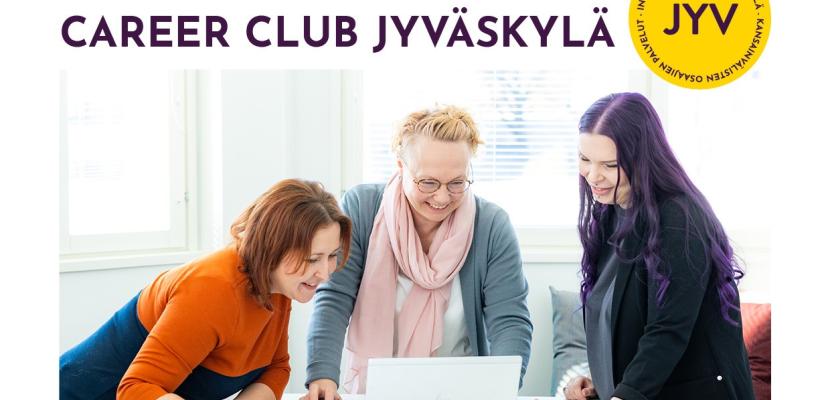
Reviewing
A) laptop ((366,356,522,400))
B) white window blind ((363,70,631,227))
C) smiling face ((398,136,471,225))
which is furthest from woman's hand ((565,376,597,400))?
white window blind ((363,70,631,227))

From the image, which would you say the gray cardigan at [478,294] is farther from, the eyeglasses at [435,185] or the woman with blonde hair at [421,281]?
the eyeglasses at [435,185]

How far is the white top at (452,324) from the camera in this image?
1.91 m

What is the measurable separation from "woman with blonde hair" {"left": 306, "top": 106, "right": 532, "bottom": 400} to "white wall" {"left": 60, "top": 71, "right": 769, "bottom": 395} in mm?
1023

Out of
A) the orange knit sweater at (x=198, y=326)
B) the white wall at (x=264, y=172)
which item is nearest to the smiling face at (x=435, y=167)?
the orange knit sweater at (x=198, y=326)

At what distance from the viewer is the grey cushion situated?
112 inches

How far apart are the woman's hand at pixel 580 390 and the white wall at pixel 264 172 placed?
49.6 inches

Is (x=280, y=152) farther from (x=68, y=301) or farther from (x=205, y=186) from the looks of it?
(x=68, y=301)

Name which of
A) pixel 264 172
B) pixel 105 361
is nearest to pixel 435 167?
pixel 105 361

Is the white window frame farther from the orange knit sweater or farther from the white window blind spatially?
the orange knit sweater

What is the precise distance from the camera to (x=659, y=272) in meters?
1.50

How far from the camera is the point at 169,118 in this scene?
2947 mm
